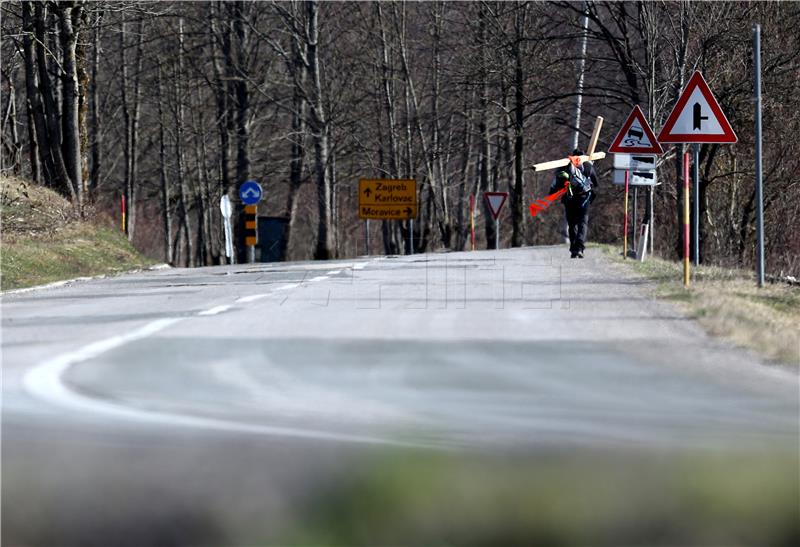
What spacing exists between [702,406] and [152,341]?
449 centimetres

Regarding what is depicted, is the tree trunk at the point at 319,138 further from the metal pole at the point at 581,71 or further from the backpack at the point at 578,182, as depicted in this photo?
the backpack at the point at 578,182

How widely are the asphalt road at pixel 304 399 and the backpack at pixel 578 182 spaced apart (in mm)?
8182

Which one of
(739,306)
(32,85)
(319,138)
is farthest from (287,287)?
(319,138)

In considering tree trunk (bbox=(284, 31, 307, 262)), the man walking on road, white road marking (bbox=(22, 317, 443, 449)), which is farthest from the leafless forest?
white road marking (bbox=(22, 317, 443, 449))

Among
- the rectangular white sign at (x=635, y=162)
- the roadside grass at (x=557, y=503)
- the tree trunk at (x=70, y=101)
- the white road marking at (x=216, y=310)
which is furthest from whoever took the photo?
the tree trunk at (x=70, y=101)

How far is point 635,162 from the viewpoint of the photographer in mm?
24828

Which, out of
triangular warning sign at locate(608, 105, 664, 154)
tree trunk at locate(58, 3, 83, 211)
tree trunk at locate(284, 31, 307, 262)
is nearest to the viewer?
triangular warning sign at locate(608, 105, 664, 154)

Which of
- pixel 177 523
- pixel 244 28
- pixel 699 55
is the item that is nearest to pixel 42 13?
pixel 699 55

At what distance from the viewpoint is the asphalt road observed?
477 cm

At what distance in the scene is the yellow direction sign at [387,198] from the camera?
142ft

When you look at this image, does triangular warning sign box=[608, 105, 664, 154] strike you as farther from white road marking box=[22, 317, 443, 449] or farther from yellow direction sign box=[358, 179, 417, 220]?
yellow direction sign box=[358, 179, 417, 220]

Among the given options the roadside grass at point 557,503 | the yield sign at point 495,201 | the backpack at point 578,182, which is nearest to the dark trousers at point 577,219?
the backpack at point 578,182

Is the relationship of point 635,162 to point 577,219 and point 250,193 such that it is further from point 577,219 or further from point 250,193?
point 250,193

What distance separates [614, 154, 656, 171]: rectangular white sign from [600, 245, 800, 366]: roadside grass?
3.95m
